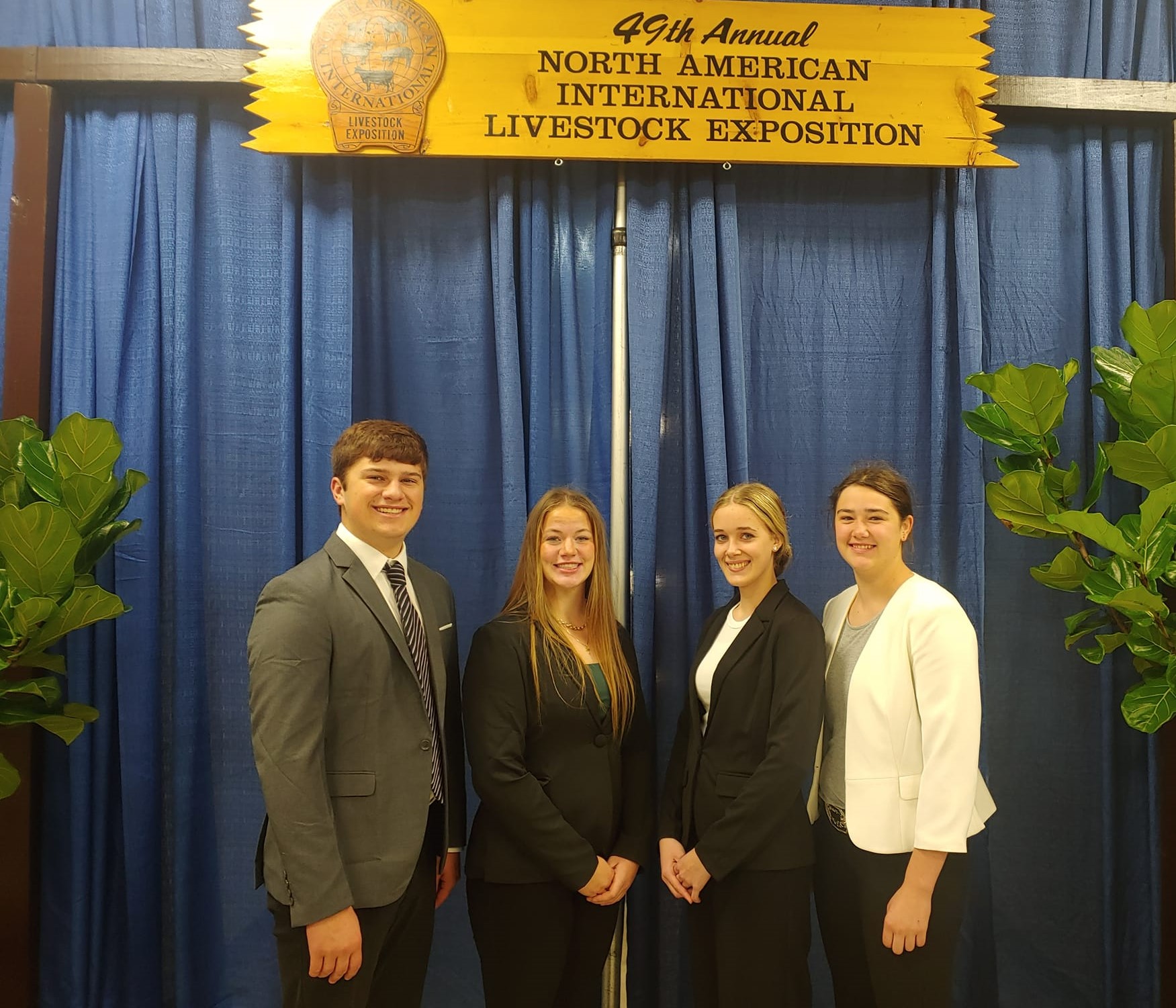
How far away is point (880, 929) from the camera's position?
151 centimetres

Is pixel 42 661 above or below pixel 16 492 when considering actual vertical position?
below

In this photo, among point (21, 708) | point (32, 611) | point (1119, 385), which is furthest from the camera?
point (1119, 385)

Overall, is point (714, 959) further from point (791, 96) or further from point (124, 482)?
point (791, 96)

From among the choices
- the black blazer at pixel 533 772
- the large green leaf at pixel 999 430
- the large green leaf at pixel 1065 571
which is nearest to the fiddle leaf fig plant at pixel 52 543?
the black blazer at pixel 533 772

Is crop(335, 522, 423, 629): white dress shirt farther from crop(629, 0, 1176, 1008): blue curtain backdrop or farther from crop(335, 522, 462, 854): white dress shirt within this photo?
crop(629, 0, 1176, 1008): blue curtain backdrop

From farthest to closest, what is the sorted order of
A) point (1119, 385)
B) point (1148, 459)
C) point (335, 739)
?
point (1119, 385), point (1148, 459), point (335, 739)

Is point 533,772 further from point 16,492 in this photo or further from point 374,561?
point 16,492

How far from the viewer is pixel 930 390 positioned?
2.22 meters

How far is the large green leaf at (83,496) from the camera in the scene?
5.43ft

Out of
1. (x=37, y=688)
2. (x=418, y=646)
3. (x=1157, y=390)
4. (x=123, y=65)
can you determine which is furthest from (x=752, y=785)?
(x=123, y=65)

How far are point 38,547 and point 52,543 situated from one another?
26 mm

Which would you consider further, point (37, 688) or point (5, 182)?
point (5, 182)

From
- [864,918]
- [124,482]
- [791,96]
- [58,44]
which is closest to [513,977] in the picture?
[864,918]

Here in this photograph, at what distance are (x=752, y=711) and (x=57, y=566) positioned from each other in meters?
1.42
